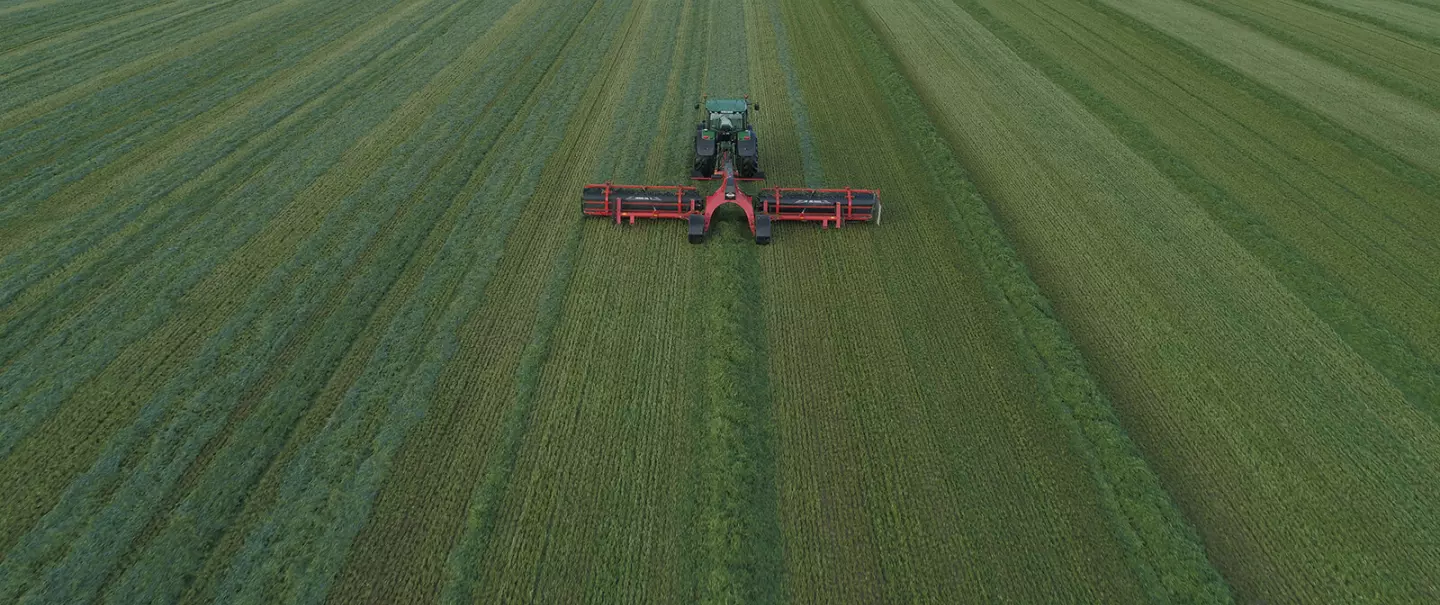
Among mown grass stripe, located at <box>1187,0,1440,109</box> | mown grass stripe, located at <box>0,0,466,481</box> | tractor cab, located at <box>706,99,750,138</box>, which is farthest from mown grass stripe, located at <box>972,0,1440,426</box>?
mown grass stripe, located at <box>0,0,466,481</box>

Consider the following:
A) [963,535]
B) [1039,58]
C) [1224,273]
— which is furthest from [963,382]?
[1039,58]

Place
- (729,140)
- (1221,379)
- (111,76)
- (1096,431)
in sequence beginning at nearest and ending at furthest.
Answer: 1. (1096,431)
2. (1221,379)
3. (729,140)
4. (111,76)

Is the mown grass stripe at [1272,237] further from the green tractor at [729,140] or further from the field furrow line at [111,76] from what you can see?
the field furrow line at [111,76]

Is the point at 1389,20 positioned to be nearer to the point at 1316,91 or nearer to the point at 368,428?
the point at 1316,91

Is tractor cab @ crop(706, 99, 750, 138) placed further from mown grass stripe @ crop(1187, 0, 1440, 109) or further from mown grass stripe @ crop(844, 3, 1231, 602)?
mown grass stripe @ crop(1187, 0, 1440, 109)

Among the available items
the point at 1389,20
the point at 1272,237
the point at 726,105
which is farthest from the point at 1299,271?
the point at 1389,20

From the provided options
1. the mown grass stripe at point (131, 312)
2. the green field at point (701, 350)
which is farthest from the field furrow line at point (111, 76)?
the mown grass stripe at point (131, 312)
